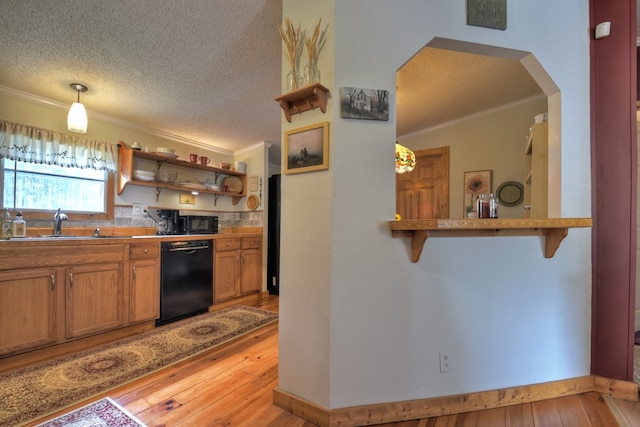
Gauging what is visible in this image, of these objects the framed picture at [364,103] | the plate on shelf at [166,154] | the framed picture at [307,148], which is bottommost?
the framed picture at [307,148]

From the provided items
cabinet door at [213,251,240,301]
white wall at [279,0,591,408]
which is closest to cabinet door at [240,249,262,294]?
cabinet door at [213,251,240,301]

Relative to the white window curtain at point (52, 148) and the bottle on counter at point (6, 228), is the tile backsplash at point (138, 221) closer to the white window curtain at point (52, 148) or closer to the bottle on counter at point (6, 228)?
the bottle on counter at point (6, 228)

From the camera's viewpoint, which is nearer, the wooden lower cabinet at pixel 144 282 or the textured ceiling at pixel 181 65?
the textured ceiling at pixel 181 65

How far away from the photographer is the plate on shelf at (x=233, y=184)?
419 cm

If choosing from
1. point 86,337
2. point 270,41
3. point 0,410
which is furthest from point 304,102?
point 86,337

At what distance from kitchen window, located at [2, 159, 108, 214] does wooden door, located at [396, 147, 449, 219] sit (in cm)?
362

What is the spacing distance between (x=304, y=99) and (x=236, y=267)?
9.04 ft

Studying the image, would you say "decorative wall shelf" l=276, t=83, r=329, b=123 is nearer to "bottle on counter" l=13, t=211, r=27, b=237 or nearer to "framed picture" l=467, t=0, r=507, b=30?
"framed picture" l=467, t=0, r=507, b=30

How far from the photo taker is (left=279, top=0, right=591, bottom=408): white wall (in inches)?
55.3

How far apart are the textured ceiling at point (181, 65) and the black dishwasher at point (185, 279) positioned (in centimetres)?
146

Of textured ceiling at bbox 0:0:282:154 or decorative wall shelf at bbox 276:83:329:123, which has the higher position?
textured ceiling at bbox 0:0:282:154

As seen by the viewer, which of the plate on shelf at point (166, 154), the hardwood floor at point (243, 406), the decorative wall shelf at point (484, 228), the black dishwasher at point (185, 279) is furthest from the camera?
the plate on shelf at point (166, 154)

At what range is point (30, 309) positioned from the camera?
2.03 metres

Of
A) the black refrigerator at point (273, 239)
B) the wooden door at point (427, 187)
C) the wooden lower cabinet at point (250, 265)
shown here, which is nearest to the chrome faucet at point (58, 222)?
the wooden lower cabinet at point (250, 265)
